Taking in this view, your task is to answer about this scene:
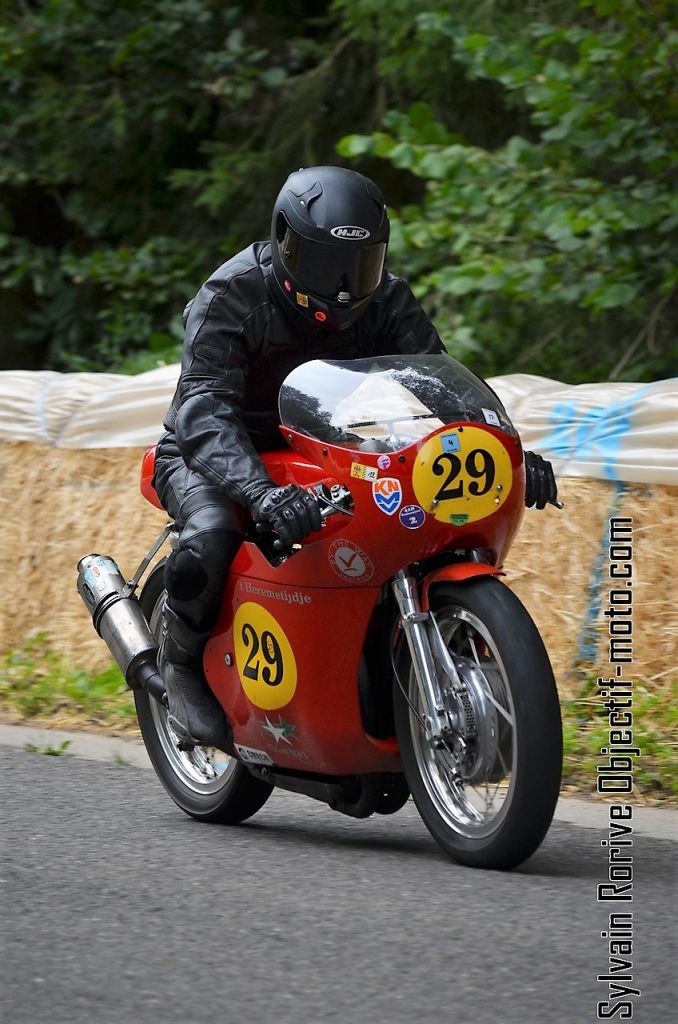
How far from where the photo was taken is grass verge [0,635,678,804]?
5770 mm

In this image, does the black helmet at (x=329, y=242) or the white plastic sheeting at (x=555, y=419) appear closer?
the black helmet at (x=329, y=242)

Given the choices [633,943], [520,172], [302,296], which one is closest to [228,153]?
[520,172]

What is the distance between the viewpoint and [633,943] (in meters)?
3.72

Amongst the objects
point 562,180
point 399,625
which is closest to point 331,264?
point 399,625

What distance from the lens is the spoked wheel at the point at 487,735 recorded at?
4.20 metres

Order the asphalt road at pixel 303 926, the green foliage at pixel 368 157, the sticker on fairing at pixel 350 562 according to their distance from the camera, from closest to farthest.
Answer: the asphalt road at pixel 303 926
the sticker on fairing at pixel 350 562
the green foliage at pixel 368 157

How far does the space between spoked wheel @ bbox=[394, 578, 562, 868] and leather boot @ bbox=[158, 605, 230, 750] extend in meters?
0.73

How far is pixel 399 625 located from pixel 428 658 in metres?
0.19

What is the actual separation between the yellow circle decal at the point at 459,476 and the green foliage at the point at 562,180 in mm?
4571

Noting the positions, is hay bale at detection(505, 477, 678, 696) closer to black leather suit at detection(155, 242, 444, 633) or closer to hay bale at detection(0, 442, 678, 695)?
hay bale at detection(0, 442, 678, 695)

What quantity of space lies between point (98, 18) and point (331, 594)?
33.7 ft

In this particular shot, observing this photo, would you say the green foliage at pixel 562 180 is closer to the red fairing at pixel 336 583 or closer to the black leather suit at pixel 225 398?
the black leather suit at pixel 225 398

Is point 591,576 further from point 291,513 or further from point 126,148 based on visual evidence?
point 126,148

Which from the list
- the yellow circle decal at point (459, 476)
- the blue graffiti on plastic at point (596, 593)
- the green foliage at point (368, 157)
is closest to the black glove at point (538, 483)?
the yellow circle decal at point (459, 476)
